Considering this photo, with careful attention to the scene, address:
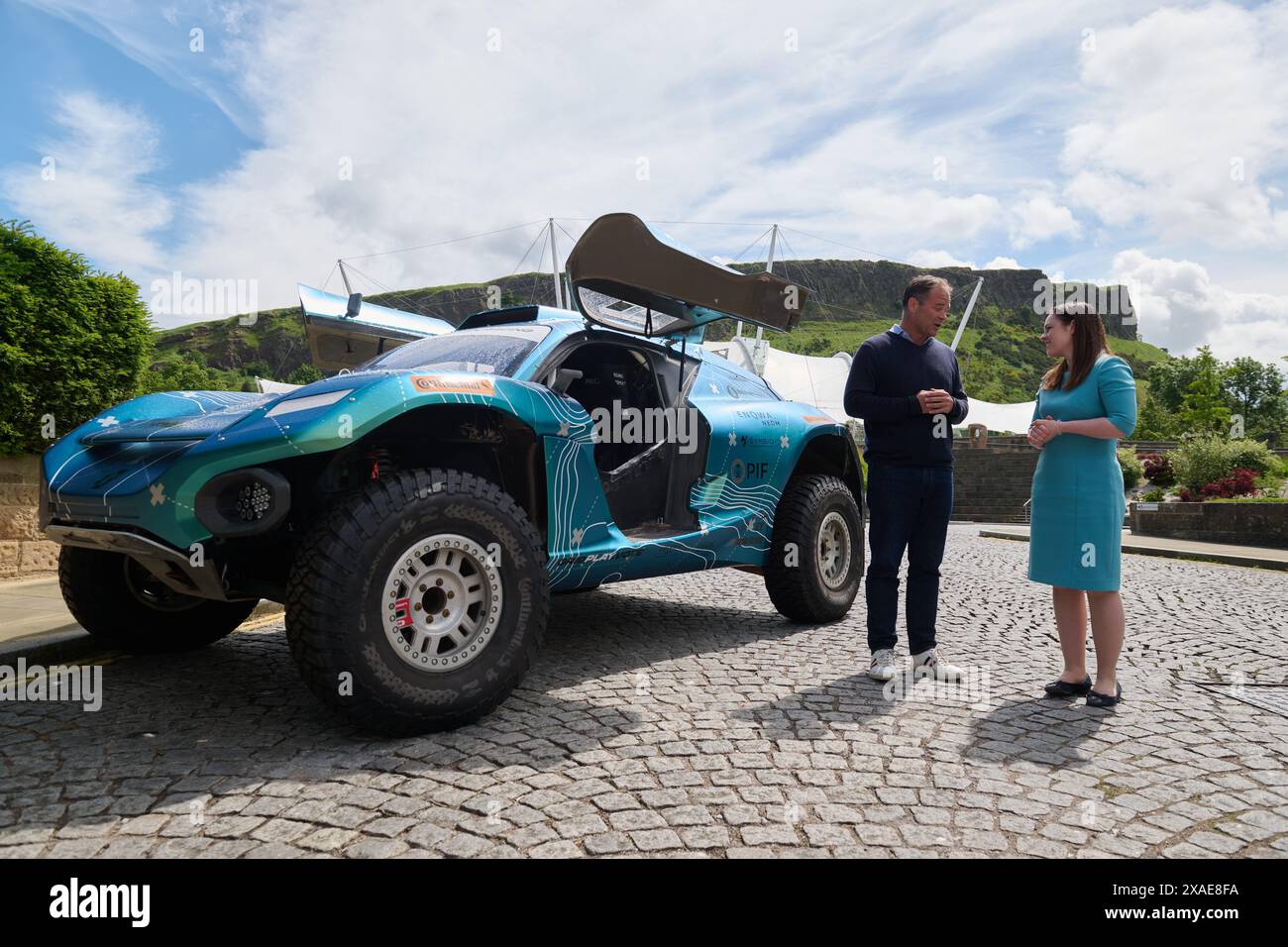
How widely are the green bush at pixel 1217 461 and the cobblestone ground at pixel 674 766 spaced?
1741 cm

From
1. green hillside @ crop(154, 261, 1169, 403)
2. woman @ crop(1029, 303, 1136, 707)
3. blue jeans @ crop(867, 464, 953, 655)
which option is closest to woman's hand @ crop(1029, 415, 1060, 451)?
woman @ crop(1029, 303, 1136, 707)

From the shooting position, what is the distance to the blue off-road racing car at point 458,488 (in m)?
3.01

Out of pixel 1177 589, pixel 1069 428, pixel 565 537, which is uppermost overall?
pixel 1069 428

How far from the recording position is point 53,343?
284 inches

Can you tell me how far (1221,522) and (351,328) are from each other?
14804 mm

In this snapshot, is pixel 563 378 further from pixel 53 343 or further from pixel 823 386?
pixel 823 386

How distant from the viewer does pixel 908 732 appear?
11.1 ft

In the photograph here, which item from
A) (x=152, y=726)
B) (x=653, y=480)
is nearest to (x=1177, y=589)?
(x=653, y=480)

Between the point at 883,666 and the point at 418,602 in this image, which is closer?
the point at 418,602

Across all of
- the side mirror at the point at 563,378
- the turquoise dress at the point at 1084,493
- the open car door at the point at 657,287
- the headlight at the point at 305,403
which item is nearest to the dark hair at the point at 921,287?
the open car door at the point at 657,287

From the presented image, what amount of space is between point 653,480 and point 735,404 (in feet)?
3.02
